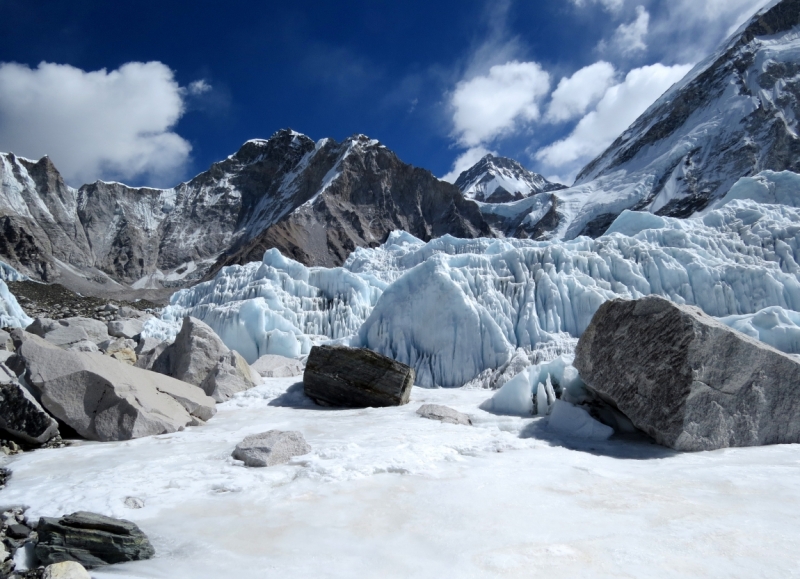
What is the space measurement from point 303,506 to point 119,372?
4407mm

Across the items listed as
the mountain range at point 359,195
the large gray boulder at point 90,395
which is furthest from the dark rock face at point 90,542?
the mountain range at point 359,195

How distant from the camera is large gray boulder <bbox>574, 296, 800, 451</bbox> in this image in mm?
6234

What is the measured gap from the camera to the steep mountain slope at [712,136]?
213 ft

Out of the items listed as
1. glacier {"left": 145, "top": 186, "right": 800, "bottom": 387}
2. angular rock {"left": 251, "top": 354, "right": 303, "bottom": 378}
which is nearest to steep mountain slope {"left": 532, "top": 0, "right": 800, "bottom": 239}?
glacier {"left": 145, "top": 186, "right": 800, "bottom": 387}

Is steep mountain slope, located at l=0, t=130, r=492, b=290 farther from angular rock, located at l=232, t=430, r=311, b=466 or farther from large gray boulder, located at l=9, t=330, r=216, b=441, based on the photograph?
angular rock, located at l=232, t=430, r=311, b=466

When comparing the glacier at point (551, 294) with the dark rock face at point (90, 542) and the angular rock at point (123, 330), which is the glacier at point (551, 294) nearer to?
the angular rock at point (123, 330)

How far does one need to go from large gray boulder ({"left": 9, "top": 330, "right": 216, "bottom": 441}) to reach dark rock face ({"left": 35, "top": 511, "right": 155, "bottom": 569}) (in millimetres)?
3287

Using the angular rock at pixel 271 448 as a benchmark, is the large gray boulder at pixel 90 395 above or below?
above

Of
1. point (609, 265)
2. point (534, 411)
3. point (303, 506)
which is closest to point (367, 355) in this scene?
point (534, 411)

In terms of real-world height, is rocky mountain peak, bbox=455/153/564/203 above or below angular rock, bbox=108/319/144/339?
above

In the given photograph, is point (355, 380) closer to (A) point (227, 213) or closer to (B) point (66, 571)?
(B) point (66, 571)

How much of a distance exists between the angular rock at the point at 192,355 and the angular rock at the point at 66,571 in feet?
23.2

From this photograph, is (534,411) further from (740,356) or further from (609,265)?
(609,265)

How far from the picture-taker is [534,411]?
853cm
